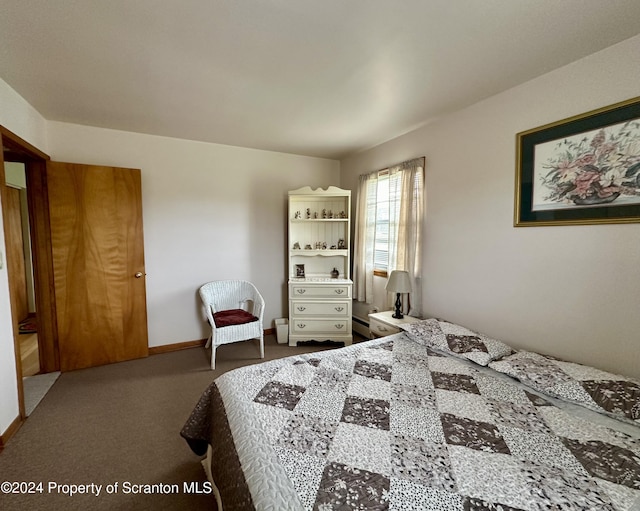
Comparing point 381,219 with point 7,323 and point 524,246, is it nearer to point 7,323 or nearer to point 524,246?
point 524,246

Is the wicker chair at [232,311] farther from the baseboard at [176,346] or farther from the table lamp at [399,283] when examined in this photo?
the table lamp at [399,283]

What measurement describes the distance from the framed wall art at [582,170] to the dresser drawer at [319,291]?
76.6 inches

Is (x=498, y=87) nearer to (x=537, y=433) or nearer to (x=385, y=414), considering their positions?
(x=537, y=433)

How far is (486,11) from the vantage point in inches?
53.1

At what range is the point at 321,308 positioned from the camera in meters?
3.48

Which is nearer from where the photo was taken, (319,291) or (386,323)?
(386,323)

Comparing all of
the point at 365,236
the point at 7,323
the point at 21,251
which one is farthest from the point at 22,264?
the point at 365,236

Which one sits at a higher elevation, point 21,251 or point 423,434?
point 21,251

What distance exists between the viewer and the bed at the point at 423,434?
0.90 metres

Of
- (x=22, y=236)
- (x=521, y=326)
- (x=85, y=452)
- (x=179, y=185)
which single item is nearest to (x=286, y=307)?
(x=179, y=185)

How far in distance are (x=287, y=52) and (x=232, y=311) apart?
2711 mm

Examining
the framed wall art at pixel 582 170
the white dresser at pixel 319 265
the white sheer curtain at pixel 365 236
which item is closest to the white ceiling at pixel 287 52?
the framed wall art at pixel 582 170

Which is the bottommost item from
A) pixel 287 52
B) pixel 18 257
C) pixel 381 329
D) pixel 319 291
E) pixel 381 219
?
pixel 381 329

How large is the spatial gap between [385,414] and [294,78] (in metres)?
2.14
